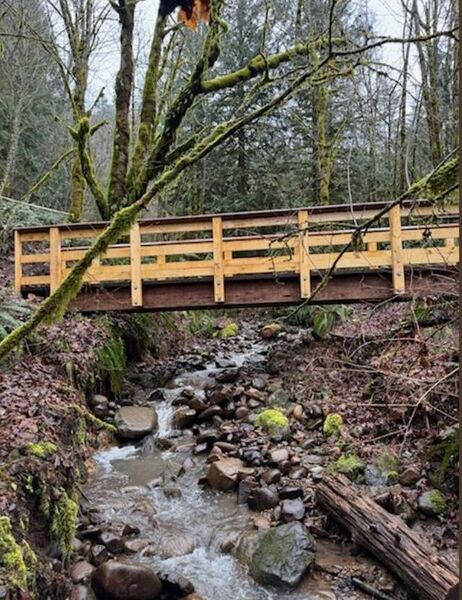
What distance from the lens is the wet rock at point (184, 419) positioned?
282 inches

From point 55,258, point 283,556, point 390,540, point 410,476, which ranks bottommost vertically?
point 283,556

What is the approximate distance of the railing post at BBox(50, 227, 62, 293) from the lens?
7.57 meters

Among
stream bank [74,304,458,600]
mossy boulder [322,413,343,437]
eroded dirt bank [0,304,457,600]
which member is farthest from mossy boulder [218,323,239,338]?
mossy boulder [322,413,343,437]

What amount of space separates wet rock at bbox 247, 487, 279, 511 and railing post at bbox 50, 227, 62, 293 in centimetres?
451

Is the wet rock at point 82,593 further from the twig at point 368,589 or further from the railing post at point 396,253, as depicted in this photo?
the railing post at point 396,253

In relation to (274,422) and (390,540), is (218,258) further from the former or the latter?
(390,540)

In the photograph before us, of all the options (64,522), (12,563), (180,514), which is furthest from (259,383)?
(12,563)

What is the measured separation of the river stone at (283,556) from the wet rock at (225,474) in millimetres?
1110

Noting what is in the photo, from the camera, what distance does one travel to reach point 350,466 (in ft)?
16.6

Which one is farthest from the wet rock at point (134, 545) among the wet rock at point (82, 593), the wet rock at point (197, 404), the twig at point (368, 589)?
the wet rock at point (197, 404)

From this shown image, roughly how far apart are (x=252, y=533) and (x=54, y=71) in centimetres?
1404

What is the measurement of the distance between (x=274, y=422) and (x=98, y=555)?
10.1ft

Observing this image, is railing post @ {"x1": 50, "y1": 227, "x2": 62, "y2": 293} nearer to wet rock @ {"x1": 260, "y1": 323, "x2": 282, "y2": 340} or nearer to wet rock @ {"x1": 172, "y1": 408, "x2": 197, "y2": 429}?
wet rock @ {"x1": 172, "y1": 408, "x2": 197, "y2": 429}

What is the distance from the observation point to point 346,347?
7.71 metres
